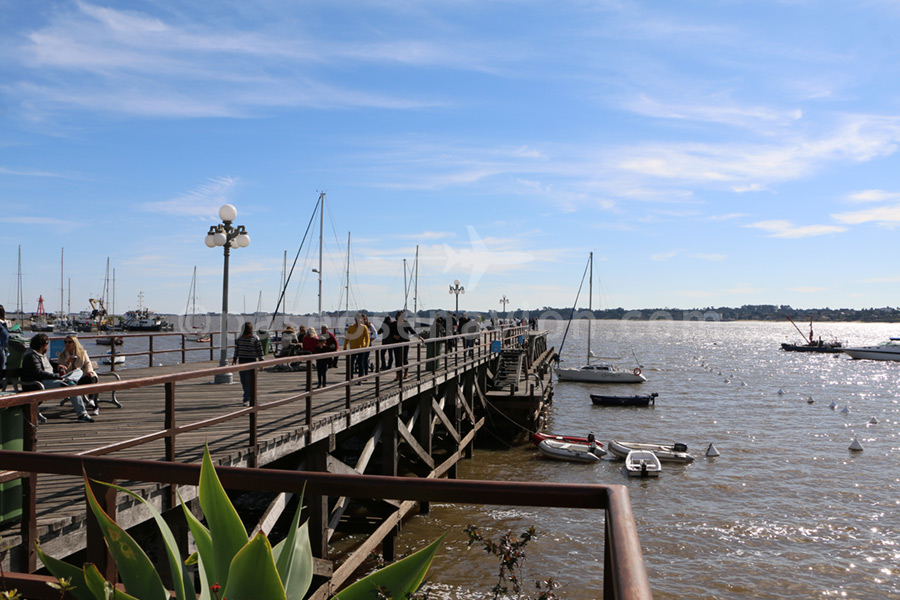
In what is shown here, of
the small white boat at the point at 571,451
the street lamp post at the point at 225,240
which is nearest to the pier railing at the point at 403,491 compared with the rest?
the street lamp post at the point at 225,240

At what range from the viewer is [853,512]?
16.8 meters

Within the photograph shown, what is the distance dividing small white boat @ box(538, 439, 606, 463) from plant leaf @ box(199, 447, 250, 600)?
19334 millimetres

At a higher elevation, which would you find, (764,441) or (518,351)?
(518,351)

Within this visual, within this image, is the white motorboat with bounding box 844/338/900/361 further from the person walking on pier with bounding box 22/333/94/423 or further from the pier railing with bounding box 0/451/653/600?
the pier railing with bounding box 0/451/653/600

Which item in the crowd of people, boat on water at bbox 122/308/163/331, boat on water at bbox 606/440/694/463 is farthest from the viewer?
boat on water at bbox 122/308/163/331

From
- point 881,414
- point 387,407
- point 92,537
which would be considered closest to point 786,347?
point 881,414

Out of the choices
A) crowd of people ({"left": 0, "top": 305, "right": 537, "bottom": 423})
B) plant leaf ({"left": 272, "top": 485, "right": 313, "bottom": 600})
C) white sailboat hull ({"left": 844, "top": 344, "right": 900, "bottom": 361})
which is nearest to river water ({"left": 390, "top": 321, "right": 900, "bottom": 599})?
plant leaf ({"left": 272, "top": 485, "right": 313, "bottom": 600})

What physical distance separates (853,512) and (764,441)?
916cm

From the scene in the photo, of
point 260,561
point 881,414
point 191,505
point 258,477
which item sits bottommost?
point 881,414

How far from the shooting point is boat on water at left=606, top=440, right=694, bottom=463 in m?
21.1

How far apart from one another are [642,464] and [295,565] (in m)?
18.8

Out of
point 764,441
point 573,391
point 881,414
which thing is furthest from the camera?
point 573,391

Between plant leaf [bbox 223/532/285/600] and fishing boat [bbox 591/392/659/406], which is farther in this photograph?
fishing boat [bbox 591/392/659/406]

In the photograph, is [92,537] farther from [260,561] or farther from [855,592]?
[855,592]
